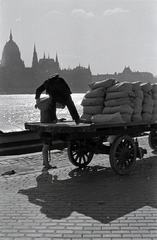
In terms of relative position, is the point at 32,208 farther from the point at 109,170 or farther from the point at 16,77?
the point at 16,77

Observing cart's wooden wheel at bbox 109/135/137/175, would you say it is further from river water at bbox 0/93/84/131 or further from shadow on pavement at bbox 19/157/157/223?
river water at bbox 0/93/84/131

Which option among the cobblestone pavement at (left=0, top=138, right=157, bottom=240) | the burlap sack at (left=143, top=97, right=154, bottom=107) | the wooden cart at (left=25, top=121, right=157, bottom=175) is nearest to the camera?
the cobblestone pavement at (left=0, top=138, right=157, bottom=240)

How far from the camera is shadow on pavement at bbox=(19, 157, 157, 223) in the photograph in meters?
4.63

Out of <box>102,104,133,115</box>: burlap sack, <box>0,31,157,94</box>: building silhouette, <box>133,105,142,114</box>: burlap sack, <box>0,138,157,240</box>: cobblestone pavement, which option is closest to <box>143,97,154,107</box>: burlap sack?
<box>133,105,142,114</box>: burlap sack

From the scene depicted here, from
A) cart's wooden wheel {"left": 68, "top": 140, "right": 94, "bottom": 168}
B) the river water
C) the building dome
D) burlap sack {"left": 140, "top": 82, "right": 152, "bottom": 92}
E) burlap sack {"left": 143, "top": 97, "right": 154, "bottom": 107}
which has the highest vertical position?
the building dome

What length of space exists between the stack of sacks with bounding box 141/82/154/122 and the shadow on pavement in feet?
3.50

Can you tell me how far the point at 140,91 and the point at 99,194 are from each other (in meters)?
2.55

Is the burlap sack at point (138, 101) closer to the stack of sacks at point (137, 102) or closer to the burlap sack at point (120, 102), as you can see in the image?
the stack of sacks at point (137, 102)

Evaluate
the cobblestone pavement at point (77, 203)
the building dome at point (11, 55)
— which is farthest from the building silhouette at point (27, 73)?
the cobblestone pavement at point (77, 203)

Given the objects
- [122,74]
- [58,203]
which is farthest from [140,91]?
[122,74]

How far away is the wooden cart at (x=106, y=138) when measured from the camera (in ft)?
19.8

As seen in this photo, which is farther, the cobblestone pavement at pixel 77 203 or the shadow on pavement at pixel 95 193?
the shadow on pavement at pixel 95 193

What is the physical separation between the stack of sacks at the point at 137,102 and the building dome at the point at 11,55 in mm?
150931

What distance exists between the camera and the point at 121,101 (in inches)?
263
